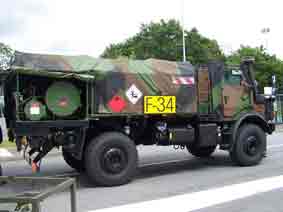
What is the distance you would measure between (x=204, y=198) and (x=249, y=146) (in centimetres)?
357

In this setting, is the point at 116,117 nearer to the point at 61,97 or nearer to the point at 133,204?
the point at 61,97

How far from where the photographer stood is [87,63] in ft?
27.2

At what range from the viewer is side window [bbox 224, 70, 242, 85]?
10156mm

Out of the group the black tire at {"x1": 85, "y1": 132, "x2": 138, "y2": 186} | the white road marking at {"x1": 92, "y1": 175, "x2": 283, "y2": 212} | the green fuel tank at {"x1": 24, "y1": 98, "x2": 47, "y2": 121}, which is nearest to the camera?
the white road marking at {"x1": 92, "y1": 175, "x2": 283, "y2": 212}

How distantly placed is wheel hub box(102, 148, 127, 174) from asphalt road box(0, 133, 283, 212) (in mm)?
328

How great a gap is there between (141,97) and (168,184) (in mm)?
1691

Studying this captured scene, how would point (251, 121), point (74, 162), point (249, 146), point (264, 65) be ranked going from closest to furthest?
point (74, 162) → point (249, 146) → point (251, 121) → point (264, 65)

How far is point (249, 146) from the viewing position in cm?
1014

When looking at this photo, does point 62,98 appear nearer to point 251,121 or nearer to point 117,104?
point 117,104

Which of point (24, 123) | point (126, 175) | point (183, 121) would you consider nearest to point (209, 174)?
point (183, 121)

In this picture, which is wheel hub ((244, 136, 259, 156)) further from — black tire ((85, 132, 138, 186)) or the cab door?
black tire ((85, 132, 138, 186))

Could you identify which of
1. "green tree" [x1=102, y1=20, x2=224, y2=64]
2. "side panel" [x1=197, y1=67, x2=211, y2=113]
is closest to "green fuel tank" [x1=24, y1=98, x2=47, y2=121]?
"side panel" [x1=197, y1=67, x2=211, y2=113]

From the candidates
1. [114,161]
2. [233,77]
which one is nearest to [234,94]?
[233,77]

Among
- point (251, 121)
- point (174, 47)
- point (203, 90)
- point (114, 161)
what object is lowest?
point (114, 161)
